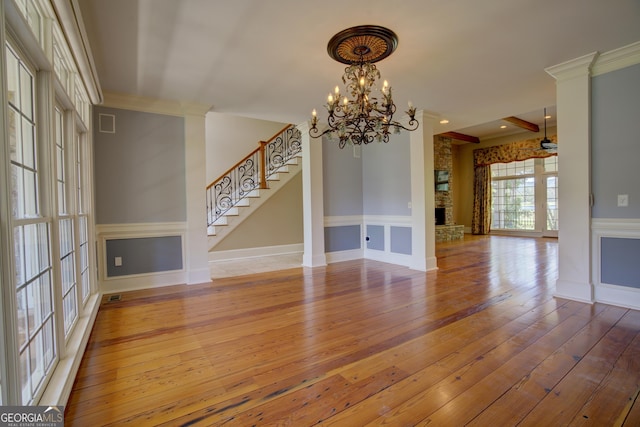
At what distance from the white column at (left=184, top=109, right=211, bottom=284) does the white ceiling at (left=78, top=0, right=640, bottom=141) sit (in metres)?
0.48

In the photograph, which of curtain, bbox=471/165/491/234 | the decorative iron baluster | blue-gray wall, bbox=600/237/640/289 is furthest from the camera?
curtain, bbox=471/165/491/234

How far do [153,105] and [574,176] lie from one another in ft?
17.4

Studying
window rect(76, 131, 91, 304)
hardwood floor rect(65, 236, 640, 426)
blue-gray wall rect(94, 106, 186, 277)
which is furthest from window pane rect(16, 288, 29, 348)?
blue-gray wall rect(94, 106, 186, 277)

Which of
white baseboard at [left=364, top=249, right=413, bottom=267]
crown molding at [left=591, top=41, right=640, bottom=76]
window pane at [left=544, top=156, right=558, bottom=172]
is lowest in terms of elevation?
white baseboard at [left=364, top=249, right=413, bottom=267]

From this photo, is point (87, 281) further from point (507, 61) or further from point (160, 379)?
point (507, 61)

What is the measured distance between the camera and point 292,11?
231 cm

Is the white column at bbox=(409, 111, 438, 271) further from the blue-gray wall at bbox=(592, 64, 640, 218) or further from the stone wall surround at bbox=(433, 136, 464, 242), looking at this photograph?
the stone wall surround at bbox=(433, 136, 464, 242)

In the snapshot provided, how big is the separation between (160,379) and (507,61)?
13.9 feet

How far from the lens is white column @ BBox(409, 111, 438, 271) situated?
16.4ft

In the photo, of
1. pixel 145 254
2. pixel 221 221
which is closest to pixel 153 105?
pixel 145 254

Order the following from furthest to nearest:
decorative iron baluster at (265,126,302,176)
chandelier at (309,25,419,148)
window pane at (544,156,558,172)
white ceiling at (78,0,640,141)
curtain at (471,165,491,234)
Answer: curtain at (471,165,491,234) → window pane at (544,156,558,172) → decorative iron baluster at (265,126,302,176) → chandelier at (309,25,419,148) → white ceiling at (78,0,640,141)

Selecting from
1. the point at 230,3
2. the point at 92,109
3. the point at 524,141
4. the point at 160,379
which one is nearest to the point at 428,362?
the point at 160,379

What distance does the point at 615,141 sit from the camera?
3080 millimetres

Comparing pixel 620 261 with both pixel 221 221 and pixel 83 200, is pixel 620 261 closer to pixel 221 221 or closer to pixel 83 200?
pixel 83 200
